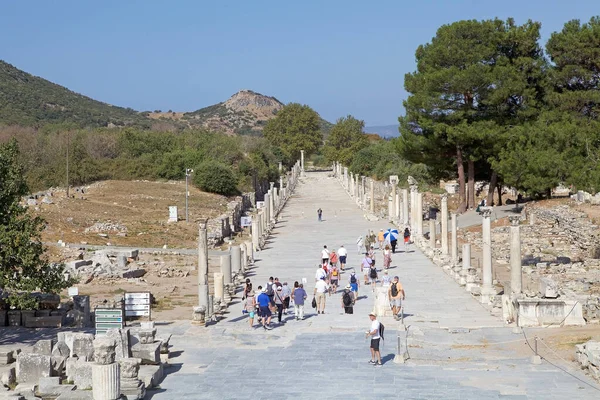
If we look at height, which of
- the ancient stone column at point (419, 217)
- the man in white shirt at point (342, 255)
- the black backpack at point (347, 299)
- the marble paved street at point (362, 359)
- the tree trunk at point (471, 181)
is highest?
the tree trunk at point (471, 181)

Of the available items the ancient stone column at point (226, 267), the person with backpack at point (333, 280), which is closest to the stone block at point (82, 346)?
the ancient stone column at point (226, 267)

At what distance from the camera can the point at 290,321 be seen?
25.5 meters

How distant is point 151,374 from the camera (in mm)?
18141

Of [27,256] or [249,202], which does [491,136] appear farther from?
[27,256]

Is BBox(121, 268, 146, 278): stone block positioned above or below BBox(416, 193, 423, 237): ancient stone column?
below

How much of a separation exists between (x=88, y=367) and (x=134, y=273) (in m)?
19.2

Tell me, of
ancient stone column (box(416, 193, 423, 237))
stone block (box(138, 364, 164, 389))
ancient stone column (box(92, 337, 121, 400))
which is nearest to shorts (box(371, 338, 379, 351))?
stone block (box(138, 364, 164, 389))

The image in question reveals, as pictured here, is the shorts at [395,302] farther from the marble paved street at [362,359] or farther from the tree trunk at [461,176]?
the tree trunk at [461,176]

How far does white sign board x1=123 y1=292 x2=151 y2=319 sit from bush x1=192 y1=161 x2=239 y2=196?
43.7 m

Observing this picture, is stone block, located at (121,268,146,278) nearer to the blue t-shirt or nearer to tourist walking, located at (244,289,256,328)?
tourist walking, located at (244,289,256,328)

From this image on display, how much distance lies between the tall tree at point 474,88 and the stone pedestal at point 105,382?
127 ft

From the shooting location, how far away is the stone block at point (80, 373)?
58.6 feet

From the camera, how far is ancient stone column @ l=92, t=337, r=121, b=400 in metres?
15.7

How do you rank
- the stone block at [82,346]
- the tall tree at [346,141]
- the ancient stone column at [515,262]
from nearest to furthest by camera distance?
the stone block at [82,346] < the ancient stone column at [515,262] < the tall tree at [346,141]
